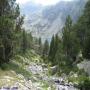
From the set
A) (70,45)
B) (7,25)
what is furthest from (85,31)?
(7,25)

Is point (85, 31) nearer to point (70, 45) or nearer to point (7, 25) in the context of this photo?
point (70, 45)

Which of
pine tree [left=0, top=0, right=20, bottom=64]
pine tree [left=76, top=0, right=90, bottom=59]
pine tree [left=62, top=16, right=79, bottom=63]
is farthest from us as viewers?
pine tree [left=62, top=16, right=79, bottom=63]

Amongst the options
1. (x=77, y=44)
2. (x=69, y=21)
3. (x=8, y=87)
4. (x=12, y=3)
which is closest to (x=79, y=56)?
(x=77, y=44)

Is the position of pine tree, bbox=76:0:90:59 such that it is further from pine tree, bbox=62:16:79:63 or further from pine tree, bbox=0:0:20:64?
pine tree, bbox=0:0:20:64

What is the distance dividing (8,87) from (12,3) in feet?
73.1

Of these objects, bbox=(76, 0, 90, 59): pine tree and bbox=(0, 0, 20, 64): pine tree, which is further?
bbox=(76, 0, 90, 59): pine tree

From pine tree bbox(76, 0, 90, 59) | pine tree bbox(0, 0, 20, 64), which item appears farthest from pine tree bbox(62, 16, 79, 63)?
pine tree bbox(0, 0, 20, 64)

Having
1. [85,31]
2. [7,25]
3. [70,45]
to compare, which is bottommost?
[70,45]

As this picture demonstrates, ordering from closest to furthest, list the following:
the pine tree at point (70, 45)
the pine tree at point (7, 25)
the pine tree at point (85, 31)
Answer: the pine tree at point (7, 25) → the pine tree at point (85, 31) → the pine tree at point (70, 45)

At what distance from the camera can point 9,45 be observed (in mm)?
50281

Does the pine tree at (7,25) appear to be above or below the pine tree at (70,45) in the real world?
above

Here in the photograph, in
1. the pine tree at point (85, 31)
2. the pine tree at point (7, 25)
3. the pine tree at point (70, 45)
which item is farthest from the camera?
the pine tree at point (70, 45)

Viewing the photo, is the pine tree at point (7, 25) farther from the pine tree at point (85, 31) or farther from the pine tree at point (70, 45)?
the pine tree at point (70, 45)

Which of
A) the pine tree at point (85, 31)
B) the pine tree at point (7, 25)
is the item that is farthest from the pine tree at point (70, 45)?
the pine tree at point (7, 25)
